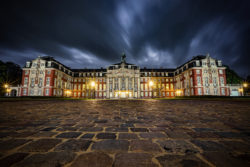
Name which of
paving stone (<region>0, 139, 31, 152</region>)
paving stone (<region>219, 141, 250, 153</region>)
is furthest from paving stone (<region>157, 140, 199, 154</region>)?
paving stone (<region>0, 139, 31, 152</region>)

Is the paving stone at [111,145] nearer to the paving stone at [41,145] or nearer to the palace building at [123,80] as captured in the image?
the paving stone at [41,145]

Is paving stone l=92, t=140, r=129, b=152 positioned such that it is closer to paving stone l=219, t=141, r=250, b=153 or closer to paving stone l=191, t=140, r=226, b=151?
→ paving stone l=191, t=140, r=226, b=151

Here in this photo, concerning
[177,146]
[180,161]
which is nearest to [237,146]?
[177,146]

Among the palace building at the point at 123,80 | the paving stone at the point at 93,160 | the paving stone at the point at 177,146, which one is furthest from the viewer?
the palace building at the point at 123,80

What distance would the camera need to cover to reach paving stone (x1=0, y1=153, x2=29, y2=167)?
1157 mm

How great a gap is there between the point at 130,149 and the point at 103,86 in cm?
4953

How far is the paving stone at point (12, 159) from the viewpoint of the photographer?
1.16 m

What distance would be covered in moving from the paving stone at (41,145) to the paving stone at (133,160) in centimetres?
104

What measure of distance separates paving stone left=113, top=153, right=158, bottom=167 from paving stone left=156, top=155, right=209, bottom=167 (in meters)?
0.13

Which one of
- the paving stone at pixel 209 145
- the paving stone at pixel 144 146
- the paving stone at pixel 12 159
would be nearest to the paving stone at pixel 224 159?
the paving stone at pixel 209 145

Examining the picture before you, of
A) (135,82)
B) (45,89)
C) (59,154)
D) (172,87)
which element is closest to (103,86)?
(135,82)

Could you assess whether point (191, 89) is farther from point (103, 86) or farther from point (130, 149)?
point (130, 149)

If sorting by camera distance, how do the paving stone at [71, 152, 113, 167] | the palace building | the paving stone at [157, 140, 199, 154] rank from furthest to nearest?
the palace building, the paving stone at [157, 140, 199, 154], the paving stone at [71, 152, 113, 167]

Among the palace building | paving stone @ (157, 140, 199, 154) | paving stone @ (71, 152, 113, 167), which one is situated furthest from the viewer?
the palace building
